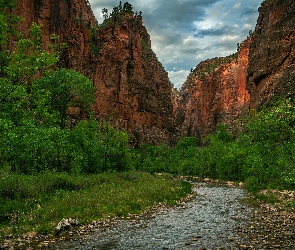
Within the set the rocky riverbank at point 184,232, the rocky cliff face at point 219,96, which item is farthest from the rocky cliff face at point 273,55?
the rocky riverbank at point 184,232

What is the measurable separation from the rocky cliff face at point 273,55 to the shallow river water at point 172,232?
66.3 meters

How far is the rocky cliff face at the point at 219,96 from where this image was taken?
160000mm

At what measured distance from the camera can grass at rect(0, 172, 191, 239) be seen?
53.9 ft

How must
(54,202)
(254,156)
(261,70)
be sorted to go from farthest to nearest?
(261,70) → (254,156) → (54,202)

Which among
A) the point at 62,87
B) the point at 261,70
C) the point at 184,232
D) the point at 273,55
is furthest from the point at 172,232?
the point at 261,70

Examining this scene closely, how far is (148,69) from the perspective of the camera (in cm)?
14975

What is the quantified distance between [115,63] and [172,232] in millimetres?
117724

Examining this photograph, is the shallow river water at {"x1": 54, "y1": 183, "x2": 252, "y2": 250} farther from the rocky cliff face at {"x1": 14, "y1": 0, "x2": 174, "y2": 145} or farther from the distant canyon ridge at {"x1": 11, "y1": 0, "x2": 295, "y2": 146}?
the rocky cliff face at {"x1": 14, "y1": 0, "x2": 174, "y2": 145}

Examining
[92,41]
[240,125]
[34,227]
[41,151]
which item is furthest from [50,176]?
[92,41]

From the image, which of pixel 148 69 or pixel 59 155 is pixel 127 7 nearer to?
pixel 148 69

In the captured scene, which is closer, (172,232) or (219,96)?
(172,232)

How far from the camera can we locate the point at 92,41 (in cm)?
12875

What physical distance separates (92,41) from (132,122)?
40705 mm

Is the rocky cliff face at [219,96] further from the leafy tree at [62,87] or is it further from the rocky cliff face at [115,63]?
the leafy tree at [62,87]
